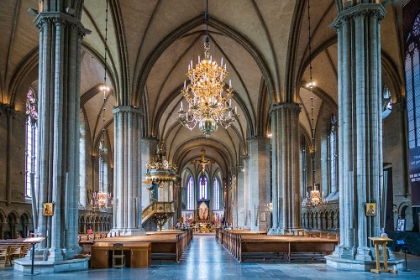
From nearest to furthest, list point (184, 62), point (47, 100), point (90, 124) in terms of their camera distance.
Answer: point (47, 100) → point (184, 62) → point (90, 124)

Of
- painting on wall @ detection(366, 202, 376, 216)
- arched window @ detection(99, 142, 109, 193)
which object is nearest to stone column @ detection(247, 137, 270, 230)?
arched window @ detection(99, 142, 109, 193)

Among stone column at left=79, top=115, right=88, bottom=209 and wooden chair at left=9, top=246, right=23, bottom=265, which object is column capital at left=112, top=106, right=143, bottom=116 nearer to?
wooden chair at left=9, top=246, right=23, bottom=265

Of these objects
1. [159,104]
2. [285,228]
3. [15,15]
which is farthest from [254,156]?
[15,15]

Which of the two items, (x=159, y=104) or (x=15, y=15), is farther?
(x=159, y=104)

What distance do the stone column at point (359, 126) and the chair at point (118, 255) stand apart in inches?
255

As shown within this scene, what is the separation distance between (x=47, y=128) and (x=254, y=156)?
2214 cm

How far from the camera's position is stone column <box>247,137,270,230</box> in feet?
108

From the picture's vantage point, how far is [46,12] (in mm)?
14227

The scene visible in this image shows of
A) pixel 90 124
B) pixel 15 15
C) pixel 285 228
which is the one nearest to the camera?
pixel 15 15

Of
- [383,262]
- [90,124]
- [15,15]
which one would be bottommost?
[383,262]

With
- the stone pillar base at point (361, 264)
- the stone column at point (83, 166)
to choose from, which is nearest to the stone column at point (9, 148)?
the stone column at point (83, 166)

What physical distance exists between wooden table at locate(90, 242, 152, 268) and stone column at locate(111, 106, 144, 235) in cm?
936

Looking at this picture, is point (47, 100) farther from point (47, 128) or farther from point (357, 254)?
point (357, 254)

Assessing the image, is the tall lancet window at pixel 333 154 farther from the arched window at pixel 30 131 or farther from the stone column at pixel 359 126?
the stone column at pixel 359 126
